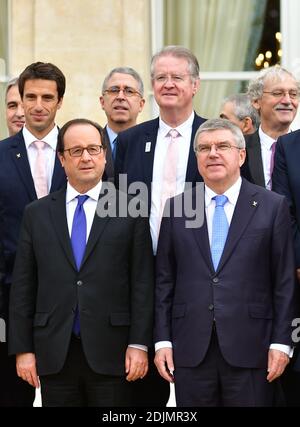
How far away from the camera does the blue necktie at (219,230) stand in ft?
19.3

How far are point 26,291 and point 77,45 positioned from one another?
167 inches

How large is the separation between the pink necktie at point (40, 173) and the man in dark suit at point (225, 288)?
868 mm

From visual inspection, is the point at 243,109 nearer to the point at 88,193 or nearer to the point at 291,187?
the point at 291,187

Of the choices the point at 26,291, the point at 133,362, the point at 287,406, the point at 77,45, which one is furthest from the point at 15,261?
the point at 77,45

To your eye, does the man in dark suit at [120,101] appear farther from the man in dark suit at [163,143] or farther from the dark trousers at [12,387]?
the dark trousers at [12,387]

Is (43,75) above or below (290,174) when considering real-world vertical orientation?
above

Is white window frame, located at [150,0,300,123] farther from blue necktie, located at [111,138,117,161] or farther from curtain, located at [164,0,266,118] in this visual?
blue necktie, located at [111,138,117,161]

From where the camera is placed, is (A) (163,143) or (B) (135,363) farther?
(A) (163,143)

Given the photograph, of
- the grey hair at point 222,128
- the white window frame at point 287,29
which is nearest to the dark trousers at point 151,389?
the grey hair at point 222,128

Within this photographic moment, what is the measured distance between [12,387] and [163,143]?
175 cm

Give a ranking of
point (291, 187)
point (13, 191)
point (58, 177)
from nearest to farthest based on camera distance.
→ 1. point (291, 187)
2. point (13, 191)
3. point (58, 177)

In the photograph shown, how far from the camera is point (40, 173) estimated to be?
651 centimetres

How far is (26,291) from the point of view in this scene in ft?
19.7

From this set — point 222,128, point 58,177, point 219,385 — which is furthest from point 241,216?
point 58,177
